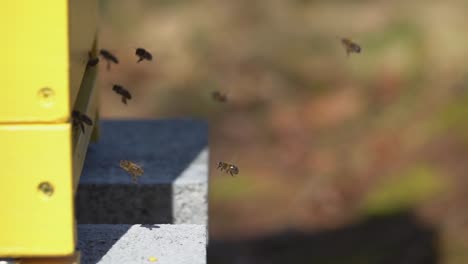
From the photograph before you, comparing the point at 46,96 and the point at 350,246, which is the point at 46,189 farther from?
the point at 350,246

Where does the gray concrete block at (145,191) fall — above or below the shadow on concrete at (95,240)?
above

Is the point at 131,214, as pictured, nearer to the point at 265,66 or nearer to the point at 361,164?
the point at 361,164

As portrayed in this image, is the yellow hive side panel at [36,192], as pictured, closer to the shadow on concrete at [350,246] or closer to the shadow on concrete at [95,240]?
the shadow on concrete at [95,240]

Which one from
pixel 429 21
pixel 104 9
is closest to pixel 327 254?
pixel 429 21

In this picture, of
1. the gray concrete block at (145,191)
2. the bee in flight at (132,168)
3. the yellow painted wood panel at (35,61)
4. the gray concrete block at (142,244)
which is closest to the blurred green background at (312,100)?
the gray concrete block at (145,191)

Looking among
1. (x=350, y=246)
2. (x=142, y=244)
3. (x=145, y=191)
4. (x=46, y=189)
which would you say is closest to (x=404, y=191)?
(x=350, y=246)

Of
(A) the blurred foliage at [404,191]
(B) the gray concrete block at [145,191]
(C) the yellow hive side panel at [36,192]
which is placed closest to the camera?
(C) the yellow hive side panel at [36,192]
